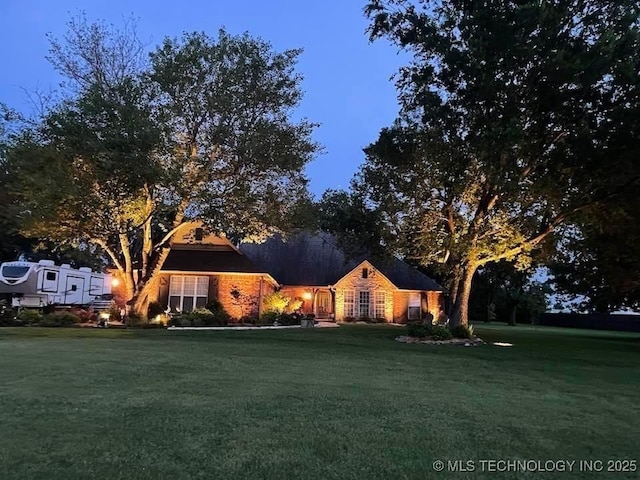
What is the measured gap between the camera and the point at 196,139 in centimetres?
2145

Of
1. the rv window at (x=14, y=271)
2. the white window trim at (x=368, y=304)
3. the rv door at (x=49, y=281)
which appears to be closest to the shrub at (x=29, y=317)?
the rv window at (x=14, y=271)

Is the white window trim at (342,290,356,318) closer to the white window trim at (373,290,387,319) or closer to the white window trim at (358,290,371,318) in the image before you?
the white window trim at (358,290,371,318)

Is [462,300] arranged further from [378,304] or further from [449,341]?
[378,304]

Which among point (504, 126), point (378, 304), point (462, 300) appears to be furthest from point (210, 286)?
point (504, 126)

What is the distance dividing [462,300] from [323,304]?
1424 cm

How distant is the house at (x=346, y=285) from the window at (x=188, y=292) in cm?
472

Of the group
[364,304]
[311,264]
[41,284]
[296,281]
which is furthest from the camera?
[311,264]

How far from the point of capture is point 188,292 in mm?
28781

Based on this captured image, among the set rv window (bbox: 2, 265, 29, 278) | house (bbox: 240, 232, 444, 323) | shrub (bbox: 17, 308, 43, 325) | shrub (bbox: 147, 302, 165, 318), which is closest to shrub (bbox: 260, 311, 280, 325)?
shrub (bbox: 147, 302, 165, 318)

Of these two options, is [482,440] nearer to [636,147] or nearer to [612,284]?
[636,147]

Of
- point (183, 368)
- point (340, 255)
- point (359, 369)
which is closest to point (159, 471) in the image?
point (183, 368)

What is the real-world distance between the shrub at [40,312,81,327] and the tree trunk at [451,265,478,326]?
15.4 metres

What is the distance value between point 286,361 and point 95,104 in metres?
12.0

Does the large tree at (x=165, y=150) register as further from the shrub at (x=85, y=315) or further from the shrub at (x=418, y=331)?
the shrub at (x=418, y=331)
